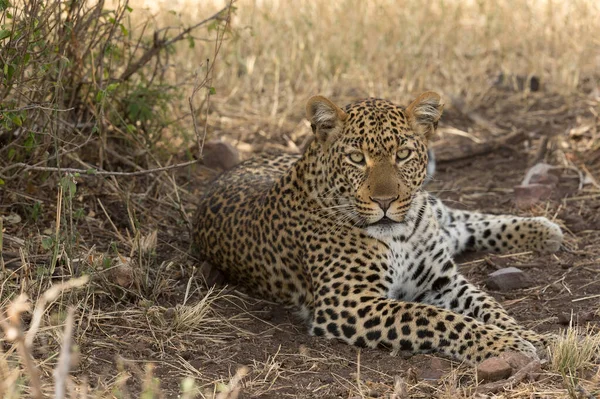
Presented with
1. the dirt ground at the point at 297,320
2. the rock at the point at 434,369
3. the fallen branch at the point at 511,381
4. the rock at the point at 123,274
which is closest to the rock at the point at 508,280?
the dirt ground at the point at 297,320

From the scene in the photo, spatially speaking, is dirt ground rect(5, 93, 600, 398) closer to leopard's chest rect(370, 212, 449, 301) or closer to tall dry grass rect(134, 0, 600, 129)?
leopard's chest rect(370, 212, 449, 301)

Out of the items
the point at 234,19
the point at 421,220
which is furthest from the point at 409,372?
the point at 234,19

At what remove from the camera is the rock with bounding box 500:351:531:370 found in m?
5.34

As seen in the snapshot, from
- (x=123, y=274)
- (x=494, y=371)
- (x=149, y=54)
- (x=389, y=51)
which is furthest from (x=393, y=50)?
(x=494, y=371)

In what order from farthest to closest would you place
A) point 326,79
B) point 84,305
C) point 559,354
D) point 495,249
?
point 326,79 < point 495,249 < point 84,305 < point 559,354

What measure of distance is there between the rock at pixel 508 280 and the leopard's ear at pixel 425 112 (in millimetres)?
1398

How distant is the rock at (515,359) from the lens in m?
5.34

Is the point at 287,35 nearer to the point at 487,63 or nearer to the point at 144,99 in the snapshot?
the point at 487,63

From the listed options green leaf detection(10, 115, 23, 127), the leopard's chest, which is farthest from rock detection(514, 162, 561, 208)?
green leaf detection(10, 115, 23, 127)

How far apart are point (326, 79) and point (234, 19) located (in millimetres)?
2323

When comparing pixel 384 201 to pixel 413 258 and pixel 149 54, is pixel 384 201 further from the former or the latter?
pixel 149 54

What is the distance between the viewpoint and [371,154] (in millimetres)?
6285

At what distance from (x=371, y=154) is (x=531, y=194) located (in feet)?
11.1

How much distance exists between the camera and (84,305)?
6.00 meters
